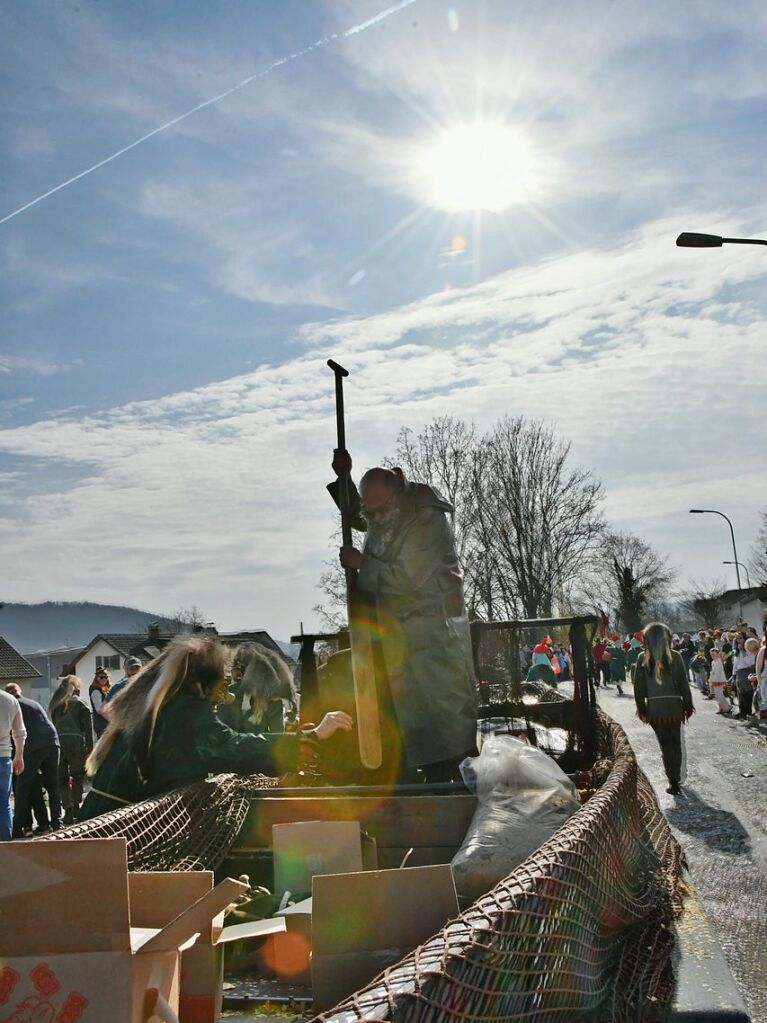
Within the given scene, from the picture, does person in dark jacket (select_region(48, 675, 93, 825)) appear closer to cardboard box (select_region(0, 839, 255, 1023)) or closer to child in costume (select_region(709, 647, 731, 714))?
cardboard box (select_region(0, 839, 255, 1023))

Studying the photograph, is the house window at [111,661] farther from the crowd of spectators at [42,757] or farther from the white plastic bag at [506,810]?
the white plastic bag at [506,810]

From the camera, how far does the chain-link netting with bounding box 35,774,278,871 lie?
332cm

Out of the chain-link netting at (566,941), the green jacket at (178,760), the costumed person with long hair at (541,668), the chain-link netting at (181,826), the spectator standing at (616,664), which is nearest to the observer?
the chain-link netting at (566,941)

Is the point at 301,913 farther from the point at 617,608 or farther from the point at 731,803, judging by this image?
the point at 617,608

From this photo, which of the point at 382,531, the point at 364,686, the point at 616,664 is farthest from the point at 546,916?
the point at 616,664

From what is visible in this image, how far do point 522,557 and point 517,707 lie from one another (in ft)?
148

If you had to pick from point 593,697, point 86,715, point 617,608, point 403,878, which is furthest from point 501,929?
point 617,608

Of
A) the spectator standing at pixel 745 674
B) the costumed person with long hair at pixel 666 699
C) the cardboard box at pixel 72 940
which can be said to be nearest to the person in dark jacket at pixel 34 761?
the costumed person with long hair at pixel 666 699

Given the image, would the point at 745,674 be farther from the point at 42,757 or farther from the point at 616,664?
the point at 616,664

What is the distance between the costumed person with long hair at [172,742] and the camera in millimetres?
4312

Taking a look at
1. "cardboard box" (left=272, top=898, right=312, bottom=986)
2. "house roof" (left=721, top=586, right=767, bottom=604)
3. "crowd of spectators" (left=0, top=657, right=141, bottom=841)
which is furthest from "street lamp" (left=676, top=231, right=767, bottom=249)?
"house roof" (left=721, top=586, right=767, bottom=604)

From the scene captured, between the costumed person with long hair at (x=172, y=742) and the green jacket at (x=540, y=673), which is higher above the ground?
the green jacket at (x=540, y=673)

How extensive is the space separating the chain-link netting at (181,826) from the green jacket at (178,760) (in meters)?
0.10

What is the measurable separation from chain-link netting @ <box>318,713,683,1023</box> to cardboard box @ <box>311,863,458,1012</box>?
0.98 ft
